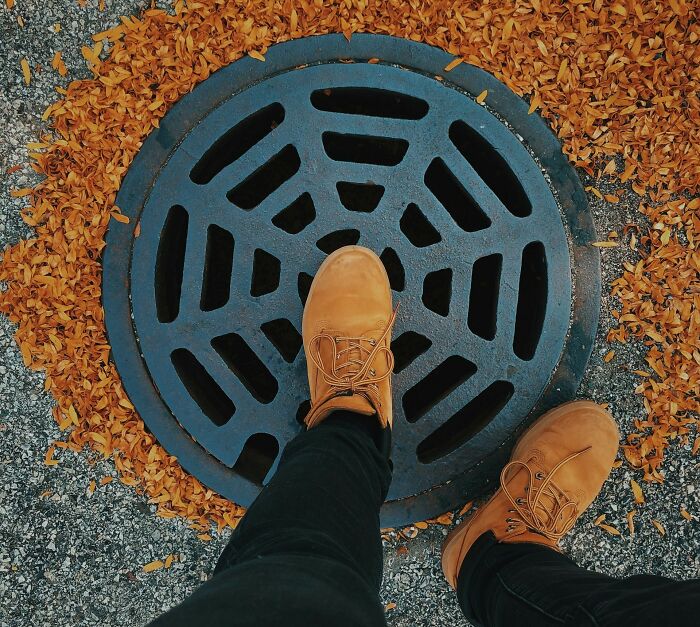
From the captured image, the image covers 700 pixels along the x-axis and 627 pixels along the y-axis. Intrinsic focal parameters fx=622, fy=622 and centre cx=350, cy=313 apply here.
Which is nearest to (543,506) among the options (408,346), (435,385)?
(435,385)

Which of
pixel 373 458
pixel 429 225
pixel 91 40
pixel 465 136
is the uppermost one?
pixel 91 40

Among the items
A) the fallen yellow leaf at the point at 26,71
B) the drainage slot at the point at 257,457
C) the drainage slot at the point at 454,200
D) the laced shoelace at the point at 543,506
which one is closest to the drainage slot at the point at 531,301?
the drainage slot at the point at 454,200

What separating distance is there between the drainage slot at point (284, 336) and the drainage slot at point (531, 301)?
1.62 ft

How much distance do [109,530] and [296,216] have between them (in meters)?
0.81

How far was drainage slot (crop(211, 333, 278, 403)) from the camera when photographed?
1.42m

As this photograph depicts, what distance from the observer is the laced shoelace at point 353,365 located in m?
1.25

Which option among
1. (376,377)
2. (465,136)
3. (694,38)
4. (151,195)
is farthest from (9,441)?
(694,38)

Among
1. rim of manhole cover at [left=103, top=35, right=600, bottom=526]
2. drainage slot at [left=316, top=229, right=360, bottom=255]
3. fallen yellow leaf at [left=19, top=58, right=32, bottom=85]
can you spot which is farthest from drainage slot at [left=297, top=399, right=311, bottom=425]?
fallen yellow leaf at [left=19, top=58, right=32, bottom=85]

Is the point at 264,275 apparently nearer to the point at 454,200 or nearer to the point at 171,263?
the point at 171,263

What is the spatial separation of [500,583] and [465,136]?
91 cm

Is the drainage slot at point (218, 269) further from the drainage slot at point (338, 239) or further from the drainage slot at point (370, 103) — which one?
the drainage slot at point (370, 103)

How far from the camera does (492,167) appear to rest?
1372 mm

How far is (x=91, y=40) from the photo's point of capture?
131cm

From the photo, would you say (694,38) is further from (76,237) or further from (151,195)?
(76,237)
